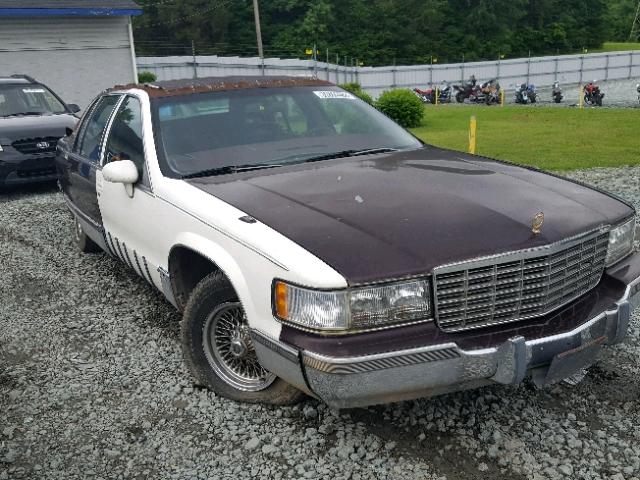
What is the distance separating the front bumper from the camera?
2.52 m

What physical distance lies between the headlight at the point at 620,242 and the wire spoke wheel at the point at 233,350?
71.1 inches

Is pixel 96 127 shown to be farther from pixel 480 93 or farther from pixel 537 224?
pixel 480 93

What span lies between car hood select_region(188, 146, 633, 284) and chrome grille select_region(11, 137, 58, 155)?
6.17 meters

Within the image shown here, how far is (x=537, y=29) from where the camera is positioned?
7100 centimetres

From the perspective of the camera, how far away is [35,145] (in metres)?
8.80

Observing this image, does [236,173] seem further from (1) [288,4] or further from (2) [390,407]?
(1) [288,4]

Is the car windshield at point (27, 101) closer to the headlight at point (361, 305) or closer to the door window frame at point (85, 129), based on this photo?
the door window frame at point (85, 129)

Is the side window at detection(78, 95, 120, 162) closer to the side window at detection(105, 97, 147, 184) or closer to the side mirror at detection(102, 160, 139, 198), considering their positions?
the side window at detection(105, 97, 147, 184)

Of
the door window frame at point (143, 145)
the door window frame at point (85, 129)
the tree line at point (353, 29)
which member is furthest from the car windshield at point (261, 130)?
the tree line at point (353, 29)

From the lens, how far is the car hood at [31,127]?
8672 millimetres

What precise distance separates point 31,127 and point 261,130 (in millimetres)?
6034

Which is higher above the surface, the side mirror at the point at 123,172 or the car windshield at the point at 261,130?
the car windshield at the point at 261,130

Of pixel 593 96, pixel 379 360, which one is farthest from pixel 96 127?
pixel 593 96

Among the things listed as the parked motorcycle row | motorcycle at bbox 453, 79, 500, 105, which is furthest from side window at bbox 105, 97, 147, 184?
motorcycle at bbox 453, 79, 500, 105
